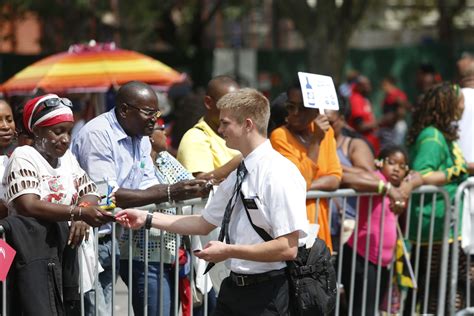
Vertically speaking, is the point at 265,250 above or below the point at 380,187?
below

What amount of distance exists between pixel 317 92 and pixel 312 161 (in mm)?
489

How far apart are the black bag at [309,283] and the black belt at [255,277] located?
7 centimetres

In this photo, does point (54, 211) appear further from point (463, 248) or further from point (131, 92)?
point (463, 248)

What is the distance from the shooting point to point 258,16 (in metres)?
31.2

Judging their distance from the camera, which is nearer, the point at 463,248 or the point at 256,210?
the point at 256,210

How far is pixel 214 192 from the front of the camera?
227 inches

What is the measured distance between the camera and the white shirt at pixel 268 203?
201 inches

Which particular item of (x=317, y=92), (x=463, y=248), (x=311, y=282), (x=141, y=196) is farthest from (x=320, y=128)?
(x=463, y=248)

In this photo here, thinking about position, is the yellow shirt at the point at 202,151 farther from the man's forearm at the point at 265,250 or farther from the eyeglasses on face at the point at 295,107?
the man's forearm at the point at 265,250

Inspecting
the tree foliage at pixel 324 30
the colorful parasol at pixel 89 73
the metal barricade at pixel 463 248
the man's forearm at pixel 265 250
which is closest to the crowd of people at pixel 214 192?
the man's forearm at pixel 265 250

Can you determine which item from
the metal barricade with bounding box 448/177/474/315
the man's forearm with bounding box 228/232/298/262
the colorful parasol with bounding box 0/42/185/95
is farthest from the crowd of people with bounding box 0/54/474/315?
the colorful parasol with bounding box 0/42/185/95

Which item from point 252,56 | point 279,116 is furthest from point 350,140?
point 252,56

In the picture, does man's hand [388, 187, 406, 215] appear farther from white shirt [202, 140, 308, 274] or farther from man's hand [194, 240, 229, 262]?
man's hand [194, 240, 229, 262]

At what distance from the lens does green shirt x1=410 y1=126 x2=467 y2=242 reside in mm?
7598
